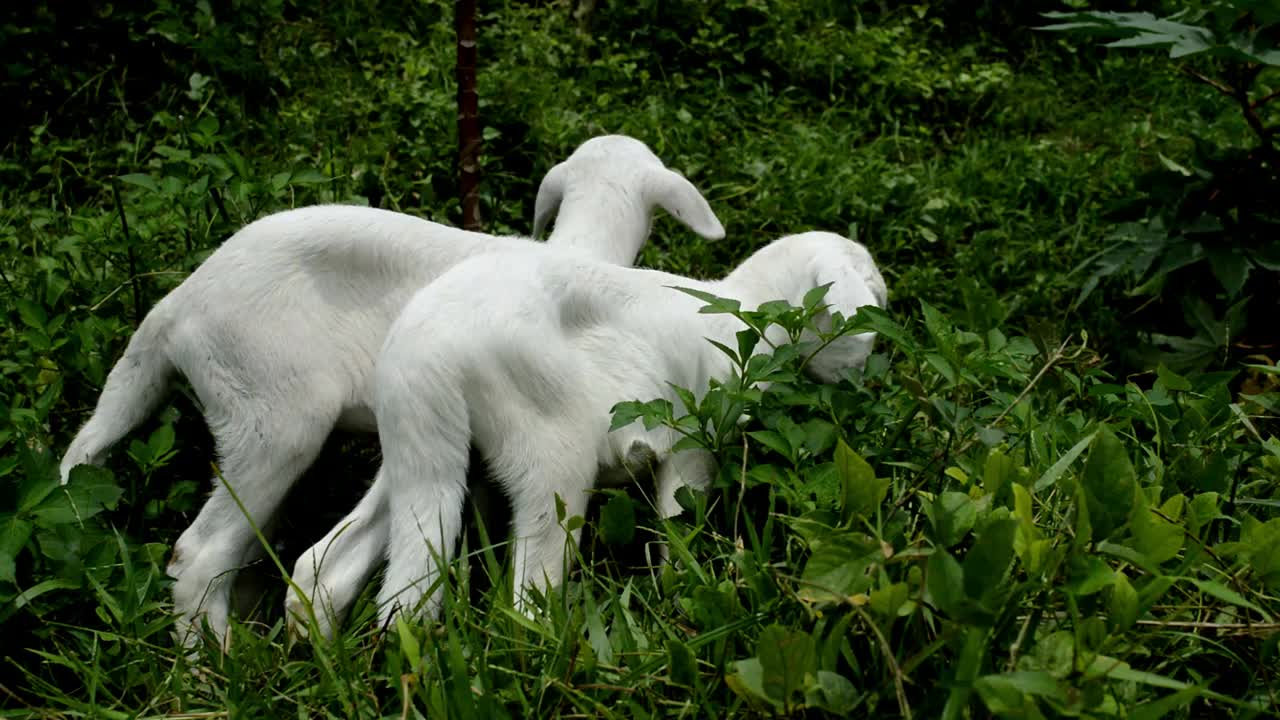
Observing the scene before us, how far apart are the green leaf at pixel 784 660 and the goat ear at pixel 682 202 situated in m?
1.47

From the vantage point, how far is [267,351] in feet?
7.91

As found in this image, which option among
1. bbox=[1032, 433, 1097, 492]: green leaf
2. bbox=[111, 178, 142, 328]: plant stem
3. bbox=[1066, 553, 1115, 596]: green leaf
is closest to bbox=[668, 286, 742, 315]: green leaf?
bbox=[1032, 433, 1097, 492]: green leaf

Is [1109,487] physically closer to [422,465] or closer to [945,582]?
[945,582]

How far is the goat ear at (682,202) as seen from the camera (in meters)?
2.96

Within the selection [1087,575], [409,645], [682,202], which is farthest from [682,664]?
[682,202]

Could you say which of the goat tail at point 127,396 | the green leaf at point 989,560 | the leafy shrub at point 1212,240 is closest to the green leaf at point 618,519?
the green leaf at point 989,560

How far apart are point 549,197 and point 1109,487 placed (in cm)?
171

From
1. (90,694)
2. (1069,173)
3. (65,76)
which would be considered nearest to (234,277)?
(90,694)

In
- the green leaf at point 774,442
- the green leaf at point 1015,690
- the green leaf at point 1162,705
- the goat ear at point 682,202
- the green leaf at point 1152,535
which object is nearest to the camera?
the green leaf at point 1015,690

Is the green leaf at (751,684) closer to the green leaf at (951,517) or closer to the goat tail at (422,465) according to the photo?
the green leaf at (951,517)

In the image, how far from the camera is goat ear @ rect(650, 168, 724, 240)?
296 centimetres

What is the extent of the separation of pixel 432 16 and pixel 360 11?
32 centimetres

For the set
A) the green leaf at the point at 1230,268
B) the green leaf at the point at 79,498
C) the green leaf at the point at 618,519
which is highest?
the green leaf at the point at 79,498

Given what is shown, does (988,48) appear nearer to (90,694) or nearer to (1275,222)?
(1275,222)
